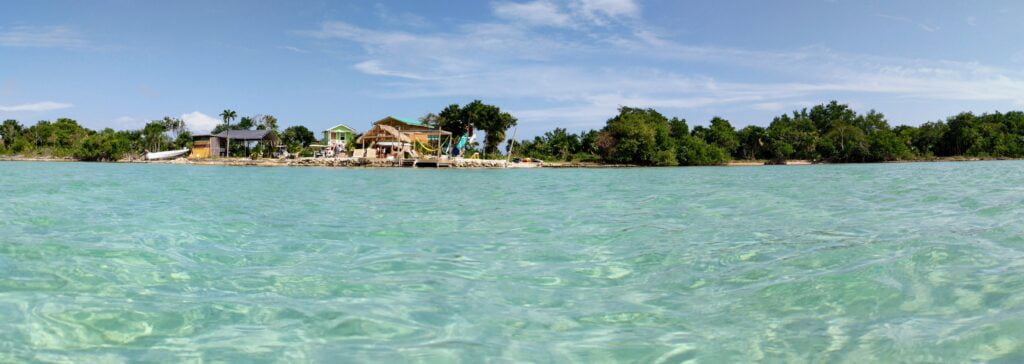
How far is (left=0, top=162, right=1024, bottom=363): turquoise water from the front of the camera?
10.2 feet

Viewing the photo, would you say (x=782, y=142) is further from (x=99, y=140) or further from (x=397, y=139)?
(x=99, y=140)

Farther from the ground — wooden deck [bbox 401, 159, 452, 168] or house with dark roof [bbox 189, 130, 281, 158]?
house with dark roof [bbox 189, 130, 281, 158]

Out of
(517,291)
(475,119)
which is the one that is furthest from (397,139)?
(517,291)

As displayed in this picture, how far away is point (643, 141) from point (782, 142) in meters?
20.7

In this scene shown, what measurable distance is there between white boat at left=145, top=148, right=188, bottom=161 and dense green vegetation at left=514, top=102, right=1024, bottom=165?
3799 centimetres

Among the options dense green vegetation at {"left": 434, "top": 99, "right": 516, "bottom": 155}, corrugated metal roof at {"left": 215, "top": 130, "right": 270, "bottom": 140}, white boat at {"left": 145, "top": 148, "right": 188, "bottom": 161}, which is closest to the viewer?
dense green vegetation at {"left": 434, "top": 99, "right": 516, "bottom": 155}

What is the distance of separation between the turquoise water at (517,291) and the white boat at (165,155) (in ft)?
202

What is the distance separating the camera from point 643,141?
60281 millimetres

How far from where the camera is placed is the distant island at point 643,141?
61.0 m

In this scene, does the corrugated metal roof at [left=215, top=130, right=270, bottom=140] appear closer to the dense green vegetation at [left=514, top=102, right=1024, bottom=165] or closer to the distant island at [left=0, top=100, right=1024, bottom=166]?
the distant island at [left=0, top=100, right=1024, bottom=166]

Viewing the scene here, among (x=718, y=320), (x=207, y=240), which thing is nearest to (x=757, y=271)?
(x=718, y=320)

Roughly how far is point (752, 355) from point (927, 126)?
9044cm

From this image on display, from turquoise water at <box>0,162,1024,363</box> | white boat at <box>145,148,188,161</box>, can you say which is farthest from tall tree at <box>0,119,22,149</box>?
turquoise water at <box>0,162,1024,363</box>

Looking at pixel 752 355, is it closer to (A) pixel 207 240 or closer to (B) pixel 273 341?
(B) pixel 273 341
